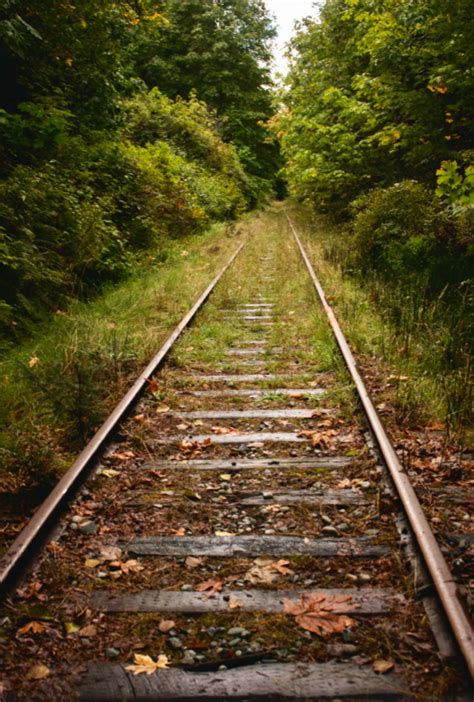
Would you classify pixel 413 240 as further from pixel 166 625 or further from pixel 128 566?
pixel 166 625

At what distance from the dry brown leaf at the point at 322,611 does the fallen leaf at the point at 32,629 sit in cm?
110

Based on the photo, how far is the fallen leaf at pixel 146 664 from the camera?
2.08 metres

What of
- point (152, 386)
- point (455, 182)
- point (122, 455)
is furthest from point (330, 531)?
point (455, 182)

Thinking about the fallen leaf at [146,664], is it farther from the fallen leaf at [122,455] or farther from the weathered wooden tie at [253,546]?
the fallen leaf at [122,455]

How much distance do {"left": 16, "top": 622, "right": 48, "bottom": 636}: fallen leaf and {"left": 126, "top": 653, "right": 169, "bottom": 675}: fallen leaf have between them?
0.46m

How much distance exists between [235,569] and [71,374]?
2.79 m

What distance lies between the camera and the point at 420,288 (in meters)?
7.59

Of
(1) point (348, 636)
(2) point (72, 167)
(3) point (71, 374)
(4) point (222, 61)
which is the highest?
(4) point (222, 61)

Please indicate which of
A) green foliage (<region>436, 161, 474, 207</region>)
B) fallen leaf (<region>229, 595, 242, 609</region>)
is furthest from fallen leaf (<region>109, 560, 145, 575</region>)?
green foliage (<region>436, 161, 474, 207</region>)

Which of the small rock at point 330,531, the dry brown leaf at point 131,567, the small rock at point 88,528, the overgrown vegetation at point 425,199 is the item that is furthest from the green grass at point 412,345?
the small rock at point 88,528

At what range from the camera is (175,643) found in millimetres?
2217

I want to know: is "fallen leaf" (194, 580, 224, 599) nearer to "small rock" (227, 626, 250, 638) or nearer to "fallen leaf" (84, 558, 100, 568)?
"small rock" (227, 626, 250, 638)

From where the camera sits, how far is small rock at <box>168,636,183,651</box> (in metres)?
2.20

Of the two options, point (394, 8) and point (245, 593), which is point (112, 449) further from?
point (394, 8)
